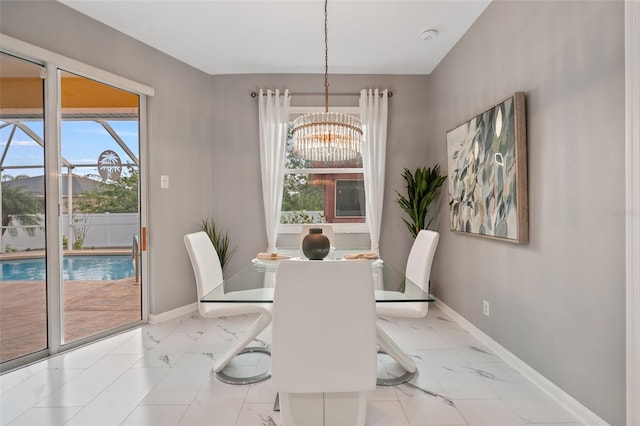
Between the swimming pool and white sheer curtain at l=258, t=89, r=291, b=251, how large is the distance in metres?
1.49

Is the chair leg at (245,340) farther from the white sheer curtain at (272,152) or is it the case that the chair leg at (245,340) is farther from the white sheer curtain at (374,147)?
the white sheer curtain at (374,147)

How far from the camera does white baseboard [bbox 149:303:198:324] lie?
10.6 ft

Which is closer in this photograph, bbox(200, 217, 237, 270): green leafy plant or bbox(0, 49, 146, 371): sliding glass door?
bbox(0, 49, 146, 371): sliding glass door

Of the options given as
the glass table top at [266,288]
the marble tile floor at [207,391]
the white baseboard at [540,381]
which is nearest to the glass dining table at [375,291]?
the glass table top at [266,288]

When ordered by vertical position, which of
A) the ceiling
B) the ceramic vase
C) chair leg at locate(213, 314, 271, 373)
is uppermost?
the ceiling

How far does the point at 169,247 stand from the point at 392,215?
2531 mm

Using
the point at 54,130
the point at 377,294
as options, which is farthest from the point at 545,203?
the point at 54,130

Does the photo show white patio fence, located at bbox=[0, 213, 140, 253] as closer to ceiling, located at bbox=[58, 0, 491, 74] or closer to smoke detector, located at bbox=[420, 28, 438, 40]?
ceiling, located at bbox=[58, 0, 491, 74]

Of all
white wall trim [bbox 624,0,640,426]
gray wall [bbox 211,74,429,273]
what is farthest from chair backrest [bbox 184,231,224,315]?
white wall trim [bbox 624,0,640,426]

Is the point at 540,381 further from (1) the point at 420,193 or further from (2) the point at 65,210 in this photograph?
(2) the point at 65,210

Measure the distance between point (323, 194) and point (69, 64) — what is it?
2.65 meters

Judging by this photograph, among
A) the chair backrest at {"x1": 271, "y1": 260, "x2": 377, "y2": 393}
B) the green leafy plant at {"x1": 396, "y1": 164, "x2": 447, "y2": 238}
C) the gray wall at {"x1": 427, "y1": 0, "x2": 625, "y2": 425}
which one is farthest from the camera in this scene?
the green leafy plant at {"x1": 396, "y1": 164, "x2": 447, "y2": 238}

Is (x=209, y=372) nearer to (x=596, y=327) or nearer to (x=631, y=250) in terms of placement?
(x=596, y=327)

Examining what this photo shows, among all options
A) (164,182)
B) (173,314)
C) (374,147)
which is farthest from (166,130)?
(374,147)
